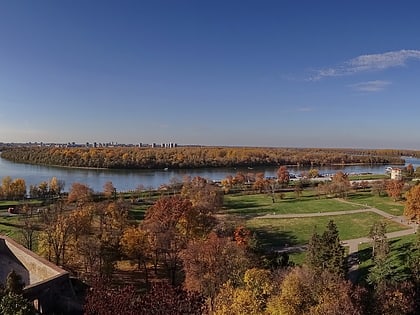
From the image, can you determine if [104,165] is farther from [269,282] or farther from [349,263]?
[269,282]

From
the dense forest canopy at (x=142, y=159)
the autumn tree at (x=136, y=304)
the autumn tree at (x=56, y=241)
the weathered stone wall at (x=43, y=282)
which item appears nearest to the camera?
the autumn tree at (x=136, y=304)

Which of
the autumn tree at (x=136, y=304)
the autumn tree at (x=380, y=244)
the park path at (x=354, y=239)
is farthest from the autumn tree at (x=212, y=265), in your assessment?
the park path at (x=354, y=239)

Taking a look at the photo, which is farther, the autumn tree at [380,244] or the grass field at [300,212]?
the grass field at [300,212]

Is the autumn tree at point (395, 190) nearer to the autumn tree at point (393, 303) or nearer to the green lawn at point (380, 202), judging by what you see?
the green lawn at point (380, 202)

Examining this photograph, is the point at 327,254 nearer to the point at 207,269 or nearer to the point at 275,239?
the point at 207,269

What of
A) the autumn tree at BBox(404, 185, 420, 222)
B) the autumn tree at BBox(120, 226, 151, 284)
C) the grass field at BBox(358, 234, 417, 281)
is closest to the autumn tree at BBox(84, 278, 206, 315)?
the autumn tree at BBox(120, 226, 151, 284)

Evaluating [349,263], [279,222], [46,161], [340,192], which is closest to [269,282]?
[349,263]

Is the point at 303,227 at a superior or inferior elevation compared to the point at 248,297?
inferior

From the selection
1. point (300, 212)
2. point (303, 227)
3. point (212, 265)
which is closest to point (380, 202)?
point (300, 212)
